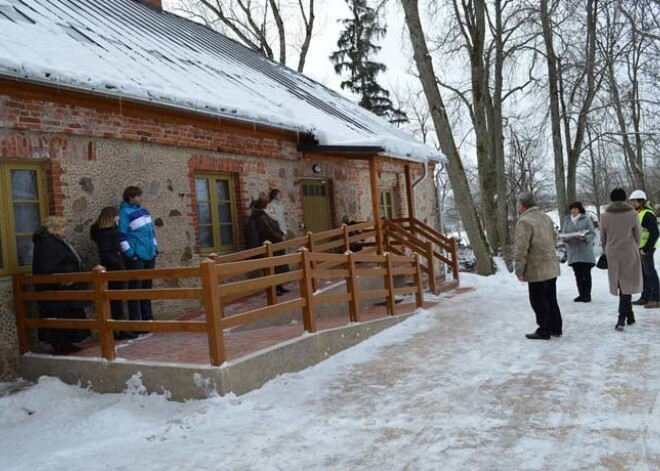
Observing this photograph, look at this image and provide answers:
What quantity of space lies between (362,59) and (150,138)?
64.4ft

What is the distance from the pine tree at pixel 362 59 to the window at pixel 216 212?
17615 millimetres

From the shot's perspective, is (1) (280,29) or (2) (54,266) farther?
(1) (280,29)

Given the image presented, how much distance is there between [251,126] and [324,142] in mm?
1324

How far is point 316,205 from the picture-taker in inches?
433

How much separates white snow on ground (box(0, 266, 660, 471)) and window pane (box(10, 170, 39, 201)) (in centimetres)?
194

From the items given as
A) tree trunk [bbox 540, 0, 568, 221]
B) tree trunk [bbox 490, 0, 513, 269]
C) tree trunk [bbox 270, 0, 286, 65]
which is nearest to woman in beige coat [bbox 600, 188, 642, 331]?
tree trunk [bbox 490, 0, 513, 269]

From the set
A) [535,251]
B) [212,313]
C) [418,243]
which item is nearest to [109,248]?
[212,313]

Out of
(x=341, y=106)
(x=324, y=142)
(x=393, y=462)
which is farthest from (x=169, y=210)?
(x=341, y=106)

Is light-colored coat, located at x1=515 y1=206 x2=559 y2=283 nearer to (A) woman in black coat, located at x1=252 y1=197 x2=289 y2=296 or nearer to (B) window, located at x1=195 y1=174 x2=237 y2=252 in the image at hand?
(A) woman in black coat, located at x1=252 y1=197 x2=289 y2=296

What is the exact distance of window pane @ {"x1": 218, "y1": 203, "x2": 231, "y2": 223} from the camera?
28.7 feet

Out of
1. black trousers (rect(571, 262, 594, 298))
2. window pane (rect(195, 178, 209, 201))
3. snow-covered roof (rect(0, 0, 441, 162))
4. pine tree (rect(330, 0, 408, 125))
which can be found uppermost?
pine tree (rect(330, 0, 408, 125))

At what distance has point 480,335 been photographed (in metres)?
6.57

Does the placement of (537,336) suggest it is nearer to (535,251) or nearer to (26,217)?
(535,251)

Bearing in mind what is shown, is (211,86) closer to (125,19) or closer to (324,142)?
(324,142)
